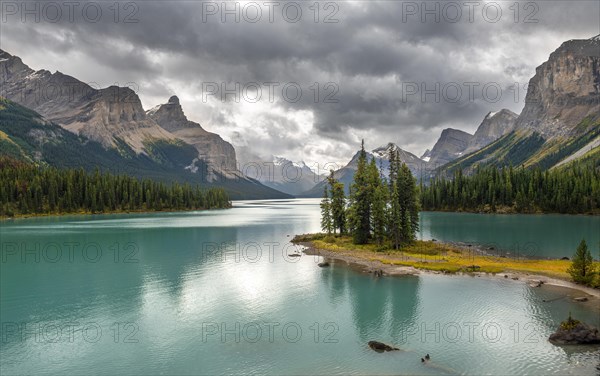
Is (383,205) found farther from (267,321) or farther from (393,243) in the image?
(267,321)

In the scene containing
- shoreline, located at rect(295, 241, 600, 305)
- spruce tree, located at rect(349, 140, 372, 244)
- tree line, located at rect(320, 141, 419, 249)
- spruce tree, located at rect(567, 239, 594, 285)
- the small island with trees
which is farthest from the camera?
spruce tree, located at rect(349, 140, 372, 244)

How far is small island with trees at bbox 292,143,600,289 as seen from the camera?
66.1 metres

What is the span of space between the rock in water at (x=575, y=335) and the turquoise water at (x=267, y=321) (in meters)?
1.15

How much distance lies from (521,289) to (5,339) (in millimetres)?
61243

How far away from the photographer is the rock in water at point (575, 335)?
33.2 meters

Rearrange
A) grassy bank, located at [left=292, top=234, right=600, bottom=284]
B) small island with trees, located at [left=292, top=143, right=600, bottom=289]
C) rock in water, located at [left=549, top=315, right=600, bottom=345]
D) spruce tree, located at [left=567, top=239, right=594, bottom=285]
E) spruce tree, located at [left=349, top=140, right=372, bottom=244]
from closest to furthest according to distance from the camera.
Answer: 1. rock in water, located at [left=549, top=315, right=600, bottom=345]
2. spruce tree, located at [left=567, top=239, right=594, bottom=285]
3. grassy bank, located at [left=292, top=234, right=600, bottom=284]
4. small island with trees, located at [left=292, top=143, right=600, bottom=289]
5. spruce tree, located at [left=349, top=140, right=372, bottom=244]

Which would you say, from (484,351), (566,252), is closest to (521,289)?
(484,351)

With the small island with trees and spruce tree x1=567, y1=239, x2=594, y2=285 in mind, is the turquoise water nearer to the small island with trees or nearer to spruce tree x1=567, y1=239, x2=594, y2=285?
spruce tree x1=567, y1=239, x2=594, y2=285

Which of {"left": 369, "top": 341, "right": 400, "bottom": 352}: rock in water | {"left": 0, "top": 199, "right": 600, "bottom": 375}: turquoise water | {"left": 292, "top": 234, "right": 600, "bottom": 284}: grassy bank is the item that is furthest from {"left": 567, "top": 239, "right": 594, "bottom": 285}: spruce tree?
{"left": 369, "top": 341, "right": 400, "bottom": 352}: rock in water

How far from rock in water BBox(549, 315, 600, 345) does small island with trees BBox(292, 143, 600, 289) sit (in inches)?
1072

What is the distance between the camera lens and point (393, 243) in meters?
87.0

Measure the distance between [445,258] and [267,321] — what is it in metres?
46.7

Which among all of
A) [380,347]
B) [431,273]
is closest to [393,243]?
[431,273]

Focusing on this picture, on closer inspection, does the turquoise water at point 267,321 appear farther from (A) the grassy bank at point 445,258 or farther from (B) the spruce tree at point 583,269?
(A) the grassy bank at point 445,258
